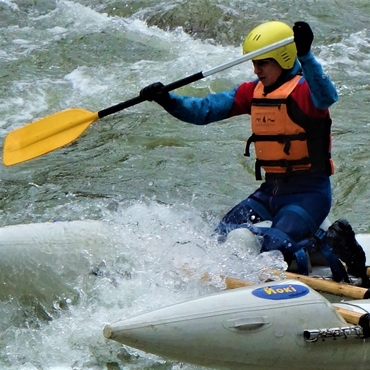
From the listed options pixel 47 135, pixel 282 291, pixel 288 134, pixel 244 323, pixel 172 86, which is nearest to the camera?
pixel 244 323

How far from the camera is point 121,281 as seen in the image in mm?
4215

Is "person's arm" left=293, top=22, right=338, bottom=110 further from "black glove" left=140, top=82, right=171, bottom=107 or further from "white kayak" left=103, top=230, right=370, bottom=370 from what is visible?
"white kayak" left=103, top=230, right=370, bottom=370

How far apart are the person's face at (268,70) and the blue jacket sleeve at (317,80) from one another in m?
0.31

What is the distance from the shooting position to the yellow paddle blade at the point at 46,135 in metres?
4.92

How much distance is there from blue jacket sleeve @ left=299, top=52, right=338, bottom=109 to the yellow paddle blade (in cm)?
146

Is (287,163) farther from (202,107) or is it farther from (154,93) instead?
(154,93)

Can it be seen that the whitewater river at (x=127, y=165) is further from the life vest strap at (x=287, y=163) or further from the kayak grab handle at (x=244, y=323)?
the kayak grab handle at (x=244, y=323)

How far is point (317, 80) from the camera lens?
12.9 feet

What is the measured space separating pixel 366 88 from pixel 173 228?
451cm

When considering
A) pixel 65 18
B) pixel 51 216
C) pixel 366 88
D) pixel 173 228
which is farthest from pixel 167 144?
pixel 65 18

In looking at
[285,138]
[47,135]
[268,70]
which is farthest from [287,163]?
[47,135]

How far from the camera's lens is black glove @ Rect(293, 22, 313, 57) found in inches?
151

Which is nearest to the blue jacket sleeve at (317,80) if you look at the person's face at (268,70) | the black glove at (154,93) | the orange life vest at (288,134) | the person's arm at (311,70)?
the person's arm at (311,70)

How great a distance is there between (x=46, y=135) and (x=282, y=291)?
2113 mm
